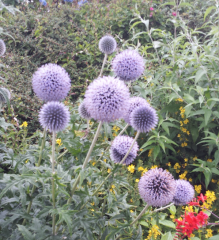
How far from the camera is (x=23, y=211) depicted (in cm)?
162

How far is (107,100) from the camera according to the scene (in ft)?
4.37

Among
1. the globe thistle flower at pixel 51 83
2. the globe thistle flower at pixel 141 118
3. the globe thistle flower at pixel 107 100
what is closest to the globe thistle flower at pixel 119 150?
the globe thistle flower at pixel 141 118

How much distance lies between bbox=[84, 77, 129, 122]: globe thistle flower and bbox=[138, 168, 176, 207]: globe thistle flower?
0.57 m

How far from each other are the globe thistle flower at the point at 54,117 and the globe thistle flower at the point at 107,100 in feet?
0.77

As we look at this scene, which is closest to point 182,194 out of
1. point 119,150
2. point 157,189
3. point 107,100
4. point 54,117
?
point 157,189

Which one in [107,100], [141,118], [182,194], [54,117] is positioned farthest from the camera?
[182,194]

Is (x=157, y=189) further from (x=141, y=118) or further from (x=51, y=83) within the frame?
(x=51, y=83)

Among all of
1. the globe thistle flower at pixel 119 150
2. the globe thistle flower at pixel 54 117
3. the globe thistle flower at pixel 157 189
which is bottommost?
the globe thistle flower at pixel 157 189

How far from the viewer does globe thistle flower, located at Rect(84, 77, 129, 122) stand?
132 cm

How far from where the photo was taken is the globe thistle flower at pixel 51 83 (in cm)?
150

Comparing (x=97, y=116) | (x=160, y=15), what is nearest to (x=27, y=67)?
(x=97, y=116)

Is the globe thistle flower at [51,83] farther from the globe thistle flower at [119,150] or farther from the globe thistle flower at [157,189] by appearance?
the globe thistle flower at [157,189]

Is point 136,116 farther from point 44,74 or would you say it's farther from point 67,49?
point 67,49

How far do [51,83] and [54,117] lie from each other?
240mm
